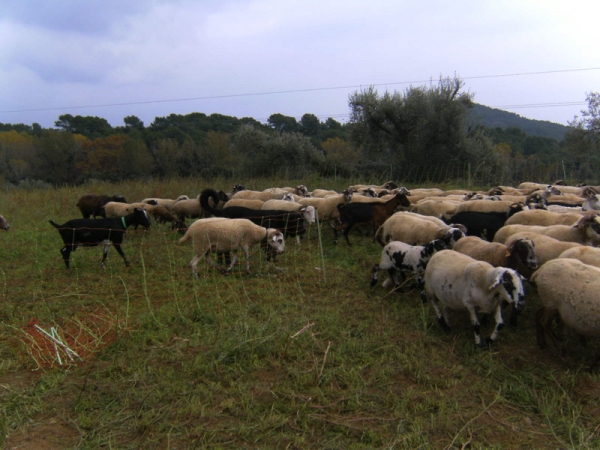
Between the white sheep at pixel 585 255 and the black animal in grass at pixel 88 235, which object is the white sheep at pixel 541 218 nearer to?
the white sheep at pixel 585 255

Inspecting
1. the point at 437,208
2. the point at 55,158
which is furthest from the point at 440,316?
the point at 55,158

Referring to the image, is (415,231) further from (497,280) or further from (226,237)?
(226,237)

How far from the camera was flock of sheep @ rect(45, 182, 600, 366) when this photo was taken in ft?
16.5

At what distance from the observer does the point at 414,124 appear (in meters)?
26.5

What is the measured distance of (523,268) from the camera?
630 centimetres

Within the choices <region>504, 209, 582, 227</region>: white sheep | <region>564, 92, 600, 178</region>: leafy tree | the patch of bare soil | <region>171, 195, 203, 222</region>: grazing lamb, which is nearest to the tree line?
<region>564, 92, 600, 178</region>: leafy tree

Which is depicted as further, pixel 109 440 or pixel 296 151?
pixel 296 151

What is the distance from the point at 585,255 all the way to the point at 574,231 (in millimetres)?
1821

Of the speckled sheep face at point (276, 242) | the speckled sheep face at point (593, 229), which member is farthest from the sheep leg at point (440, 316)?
the speckled sheep face at point (276, 242)

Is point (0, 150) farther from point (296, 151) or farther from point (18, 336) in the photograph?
point (18, 336)

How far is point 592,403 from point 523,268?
95.8 inches

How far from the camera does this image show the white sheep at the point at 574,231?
22.8 feet

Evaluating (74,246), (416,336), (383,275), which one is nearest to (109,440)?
(416,336)

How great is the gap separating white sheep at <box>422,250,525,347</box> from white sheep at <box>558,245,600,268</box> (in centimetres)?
135
